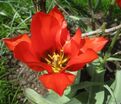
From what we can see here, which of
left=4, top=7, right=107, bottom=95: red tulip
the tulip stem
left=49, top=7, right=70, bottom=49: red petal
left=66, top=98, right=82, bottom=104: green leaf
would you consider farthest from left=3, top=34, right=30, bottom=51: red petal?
left=66, top=98, right=82, bottom=104: green leaf

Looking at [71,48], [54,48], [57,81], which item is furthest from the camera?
[54,48]

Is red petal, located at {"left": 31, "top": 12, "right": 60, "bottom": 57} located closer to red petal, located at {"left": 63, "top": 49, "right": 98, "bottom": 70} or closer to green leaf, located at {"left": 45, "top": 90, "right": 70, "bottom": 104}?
red petal, located at {"left": 63, "top": 49, "right": 98, "bottom": 70}

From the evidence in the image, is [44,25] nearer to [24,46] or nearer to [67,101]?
[24,46]

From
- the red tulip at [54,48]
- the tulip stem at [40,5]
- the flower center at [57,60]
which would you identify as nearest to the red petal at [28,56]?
the red tulip at [54,48]

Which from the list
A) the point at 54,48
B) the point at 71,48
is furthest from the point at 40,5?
the point at 71,48

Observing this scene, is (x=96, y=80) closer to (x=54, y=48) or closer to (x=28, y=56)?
(x=54, y=48)

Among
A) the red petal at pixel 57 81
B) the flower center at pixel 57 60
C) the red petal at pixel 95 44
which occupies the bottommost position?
the red petal at pixel 57 81

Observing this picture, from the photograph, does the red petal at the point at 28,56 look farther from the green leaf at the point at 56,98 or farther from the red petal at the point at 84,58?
the green leaf at the point at 56,98
